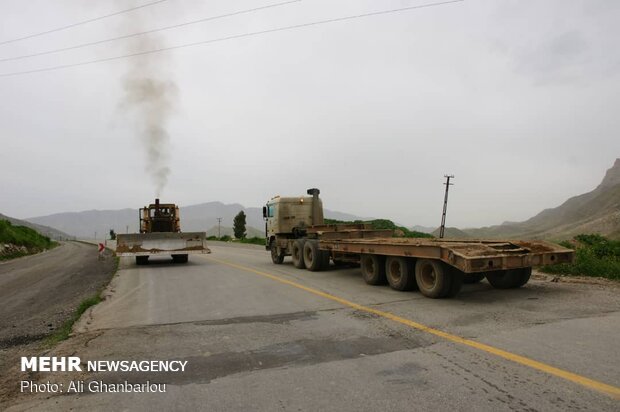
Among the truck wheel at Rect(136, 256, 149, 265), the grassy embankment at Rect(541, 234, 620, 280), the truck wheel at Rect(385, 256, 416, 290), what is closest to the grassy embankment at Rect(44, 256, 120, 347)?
the truck wheel at Rect(385, 256, 416, 290)

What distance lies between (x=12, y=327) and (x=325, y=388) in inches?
244

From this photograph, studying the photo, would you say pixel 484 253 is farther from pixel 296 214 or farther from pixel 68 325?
pixel 296 214

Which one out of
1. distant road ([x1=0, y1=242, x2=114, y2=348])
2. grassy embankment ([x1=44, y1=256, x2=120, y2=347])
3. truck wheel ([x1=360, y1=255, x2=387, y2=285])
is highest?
truck wheel ([x1=360, y1=255, x2=387, y2=285])

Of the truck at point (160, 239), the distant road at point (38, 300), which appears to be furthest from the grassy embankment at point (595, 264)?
the truck at point (160, 239)

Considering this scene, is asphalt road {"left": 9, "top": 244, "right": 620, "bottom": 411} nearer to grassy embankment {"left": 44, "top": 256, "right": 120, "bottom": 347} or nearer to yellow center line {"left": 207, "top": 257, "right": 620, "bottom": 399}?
yellow center line {"left": 207, "top": 257, "right": 620, "bottom": 399}

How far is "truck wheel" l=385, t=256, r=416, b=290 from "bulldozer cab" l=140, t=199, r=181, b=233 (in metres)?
12.1

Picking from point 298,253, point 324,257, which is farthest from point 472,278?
point 298,253

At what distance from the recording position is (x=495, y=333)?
548 cm

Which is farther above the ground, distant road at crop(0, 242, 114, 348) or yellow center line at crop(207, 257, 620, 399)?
yellow center line at crop(207, 257, 620, 399)

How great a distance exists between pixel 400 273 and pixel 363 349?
170 inches

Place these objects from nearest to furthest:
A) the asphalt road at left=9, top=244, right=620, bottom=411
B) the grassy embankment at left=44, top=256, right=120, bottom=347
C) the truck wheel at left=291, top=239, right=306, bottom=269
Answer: the asphalt road at left=9, top=244, right=620, bottom=411, the grassy embankment at left=44, top=256, right=120, bottom=347, the truck wheel at left=291, top=239, right=306, bottom=269

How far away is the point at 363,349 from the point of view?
5.04 metres

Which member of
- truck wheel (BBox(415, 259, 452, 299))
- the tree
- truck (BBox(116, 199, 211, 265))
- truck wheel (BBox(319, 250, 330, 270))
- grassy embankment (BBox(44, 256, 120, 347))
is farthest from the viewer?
the tree

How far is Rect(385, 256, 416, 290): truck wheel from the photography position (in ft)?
29.0
